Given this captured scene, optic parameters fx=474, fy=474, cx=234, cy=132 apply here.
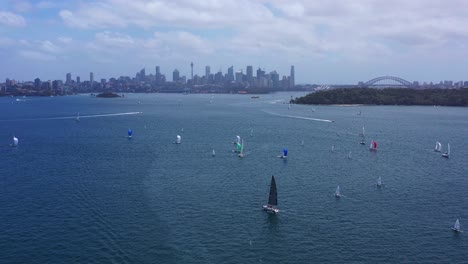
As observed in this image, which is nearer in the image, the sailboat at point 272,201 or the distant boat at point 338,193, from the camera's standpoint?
the sailboat at point 272,201

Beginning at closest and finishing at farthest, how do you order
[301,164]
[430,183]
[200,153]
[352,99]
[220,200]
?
[220,200] < [430,183] < [301,164] < [200,153] < [352,99]

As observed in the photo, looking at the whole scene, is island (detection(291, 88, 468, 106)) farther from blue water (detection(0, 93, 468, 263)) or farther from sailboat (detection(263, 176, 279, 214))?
sailboat (detection(263, 176, 279, 214))

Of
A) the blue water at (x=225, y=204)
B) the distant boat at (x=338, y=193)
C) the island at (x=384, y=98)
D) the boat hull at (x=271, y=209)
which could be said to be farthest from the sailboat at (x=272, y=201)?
the island at (x=384, y=98)

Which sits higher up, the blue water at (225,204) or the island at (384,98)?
the island at (384,98)

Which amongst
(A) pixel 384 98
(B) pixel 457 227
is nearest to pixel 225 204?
(B) pixel 457 227

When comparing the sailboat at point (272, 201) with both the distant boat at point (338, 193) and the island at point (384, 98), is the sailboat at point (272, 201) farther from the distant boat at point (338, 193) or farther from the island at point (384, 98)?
the island at point (384, 98)

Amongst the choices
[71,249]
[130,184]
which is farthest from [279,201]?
[71,249]

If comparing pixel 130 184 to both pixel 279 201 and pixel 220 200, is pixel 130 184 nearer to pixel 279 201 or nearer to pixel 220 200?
pixel 220 200
